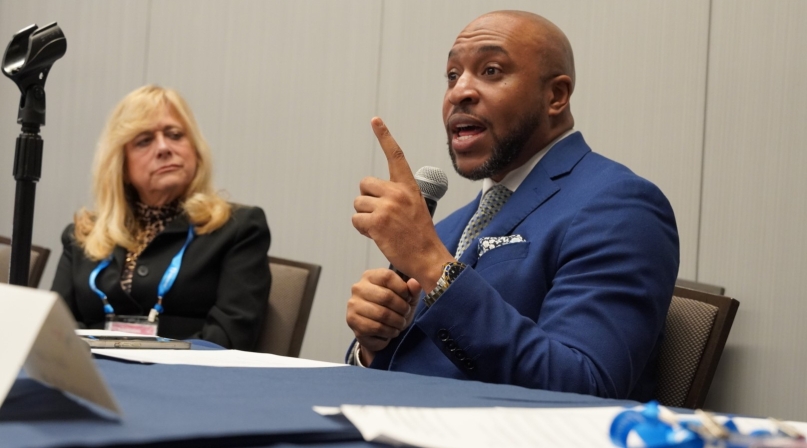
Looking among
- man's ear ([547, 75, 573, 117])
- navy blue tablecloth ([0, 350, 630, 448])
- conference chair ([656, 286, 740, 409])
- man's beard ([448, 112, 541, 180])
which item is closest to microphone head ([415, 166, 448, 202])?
man's beard ([448, 112, 541, 180])

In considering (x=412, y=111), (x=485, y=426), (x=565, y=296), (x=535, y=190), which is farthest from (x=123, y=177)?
(x=485, y=426)

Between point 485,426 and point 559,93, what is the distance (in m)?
1.43

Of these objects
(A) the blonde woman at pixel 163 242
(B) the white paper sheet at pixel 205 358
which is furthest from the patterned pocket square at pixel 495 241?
(A) the blonde woman at pixel 163 242

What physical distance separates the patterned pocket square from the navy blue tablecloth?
66 centimetres

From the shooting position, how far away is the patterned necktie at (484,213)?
1906mm

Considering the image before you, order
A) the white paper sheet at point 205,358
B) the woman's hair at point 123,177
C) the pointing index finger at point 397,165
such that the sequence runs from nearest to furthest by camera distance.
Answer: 1. the white paper sheet at point 205,358
2. the pointing index finger at point 397,165
3. the woman's hair at point 123,177

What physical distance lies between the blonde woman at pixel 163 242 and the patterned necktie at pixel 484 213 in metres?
1.06

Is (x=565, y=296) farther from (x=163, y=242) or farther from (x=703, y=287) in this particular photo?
(x=163, y=242)

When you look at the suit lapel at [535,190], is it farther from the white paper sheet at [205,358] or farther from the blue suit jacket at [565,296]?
the white paper sheet at [205,358]

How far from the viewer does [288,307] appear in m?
2.79

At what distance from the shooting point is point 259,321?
2.81 m

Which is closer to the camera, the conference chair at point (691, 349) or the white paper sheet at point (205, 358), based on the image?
the white paper sheet at point (205, 358)

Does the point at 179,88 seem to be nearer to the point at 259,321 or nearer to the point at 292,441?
the point at 259,321

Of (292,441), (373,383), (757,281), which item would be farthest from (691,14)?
(292,441)
